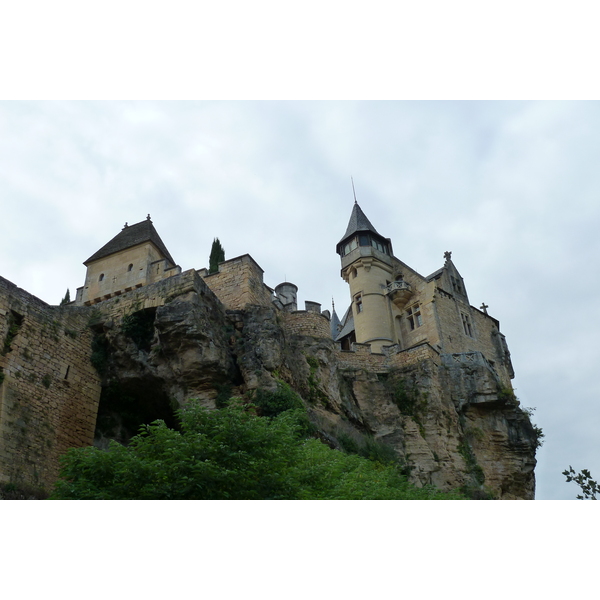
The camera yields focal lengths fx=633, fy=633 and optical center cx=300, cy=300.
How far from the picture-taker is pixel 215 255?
144ft

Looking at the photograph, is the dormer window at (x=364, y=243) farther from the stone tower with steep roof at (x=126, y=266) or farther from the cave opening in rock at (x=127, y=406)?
→ the cave opening in rock at (x=127, y=406)

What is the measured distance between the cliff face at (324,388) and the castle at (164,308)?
352 millimetres

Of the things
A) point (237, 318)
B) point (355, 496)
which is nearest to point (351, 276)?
point (237, 318)

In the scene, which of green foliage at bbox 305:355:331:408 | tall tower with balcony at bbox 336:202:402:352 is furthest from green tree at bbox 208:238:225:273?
green foliage at bbox 305:355:331:408

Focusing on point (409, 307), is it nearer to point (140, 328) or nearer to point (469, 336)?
point (469, 336)

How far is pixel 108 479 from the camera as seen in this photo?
45.1 feet

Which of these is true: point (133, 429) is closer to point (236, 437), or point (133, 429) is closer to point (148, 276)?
point (236, 437)

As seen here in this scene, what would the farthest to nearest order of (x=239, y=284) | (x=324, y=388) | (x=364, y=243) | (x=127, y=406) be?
(x=364, y=243), (x=324, y=388), (x=239, y=284), (x=127, y=406)

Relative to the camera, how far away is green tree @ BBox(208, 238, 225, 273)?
42.6 m

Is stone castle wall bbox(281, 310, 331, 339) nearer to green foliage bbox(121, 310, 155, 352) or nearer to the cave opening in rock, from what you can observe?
green foliage bbox(121, 310, 155, 352)

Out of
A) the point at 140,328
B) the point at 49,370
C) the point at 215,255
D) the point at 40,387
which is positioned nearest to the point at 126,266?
the point at 215,255

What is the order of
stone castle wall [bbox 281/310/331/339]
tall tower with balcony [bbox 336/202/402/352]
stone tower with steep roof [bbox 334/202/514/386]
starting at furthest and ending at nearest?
1. tall tower with balcony [bbox 336/202/402/352]
2. stone tower with steep roof [bbox 334/202/514/386]
3. stone castle wall [bbox 281/310/331/339]

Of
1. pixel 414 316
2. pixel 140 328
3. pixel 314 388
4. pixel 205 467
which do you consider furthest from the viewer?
pixel 414 316

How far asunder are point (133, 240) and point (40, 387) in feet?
61.4
